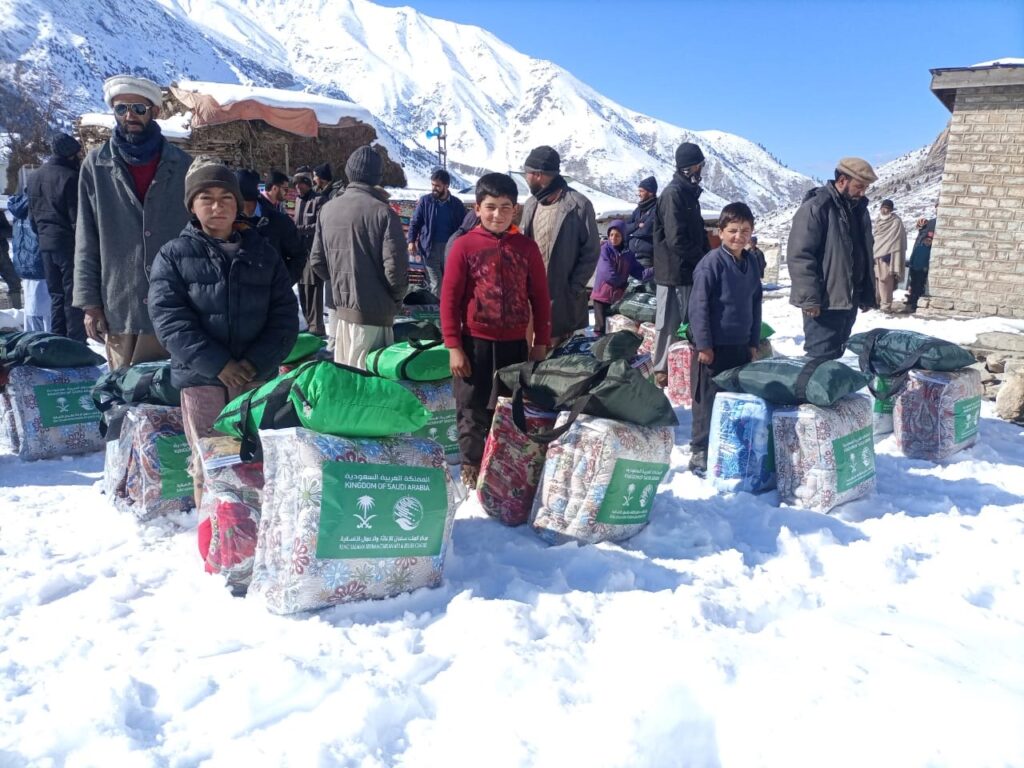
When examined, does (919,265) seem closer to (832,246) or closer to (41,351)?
(832,246)

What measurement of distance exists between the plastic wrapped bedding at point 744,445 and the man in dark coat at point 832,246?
121 centimetres

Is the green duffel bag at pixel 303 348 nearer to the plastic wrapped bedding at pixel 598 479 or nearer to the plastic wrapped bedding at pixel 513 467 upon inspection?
the plastic wrapped bedding at pixel 513 467

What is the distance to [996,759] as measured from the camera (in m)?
1.98

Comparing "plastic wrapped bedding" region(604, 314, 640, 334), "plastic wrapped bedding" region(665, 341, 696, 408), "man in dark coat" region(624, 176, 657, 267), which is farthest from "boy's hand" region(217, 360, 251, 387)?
"plastic wrapped bedding" region(604, 314, 640, 334)

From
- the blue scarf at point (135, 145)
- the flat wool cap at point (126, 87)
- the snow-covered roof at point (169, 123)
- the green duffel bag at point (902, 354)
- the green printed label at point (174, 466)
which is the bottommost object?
the green printed label at point (174, 466)

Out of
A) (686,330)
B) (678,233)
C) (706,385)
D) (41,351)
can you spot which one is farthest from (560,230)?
(41,351)

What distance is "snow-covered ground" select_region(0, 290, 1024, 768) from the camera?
2.02 meters

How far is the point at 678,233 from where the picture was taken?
559 centimetres

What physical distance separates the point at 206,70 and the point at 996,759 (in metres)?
179

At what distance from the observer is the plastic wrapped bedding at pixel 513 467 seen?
11.7 ft

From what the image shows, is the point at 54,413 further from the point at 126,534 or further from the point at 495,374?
the point at 495,374

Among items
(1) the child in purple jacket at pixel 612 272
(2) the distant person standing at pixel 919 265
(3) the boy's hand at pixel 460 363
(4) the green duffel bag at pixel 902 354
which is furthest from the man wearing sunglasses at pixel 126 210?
(2) the distant person standing at pixel 919 265

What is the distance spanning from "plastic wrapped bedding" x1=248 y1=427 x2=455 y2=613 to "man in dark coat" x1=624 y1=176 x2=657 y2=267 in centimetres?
477

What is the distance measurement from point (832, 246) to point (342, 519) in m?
3.97
